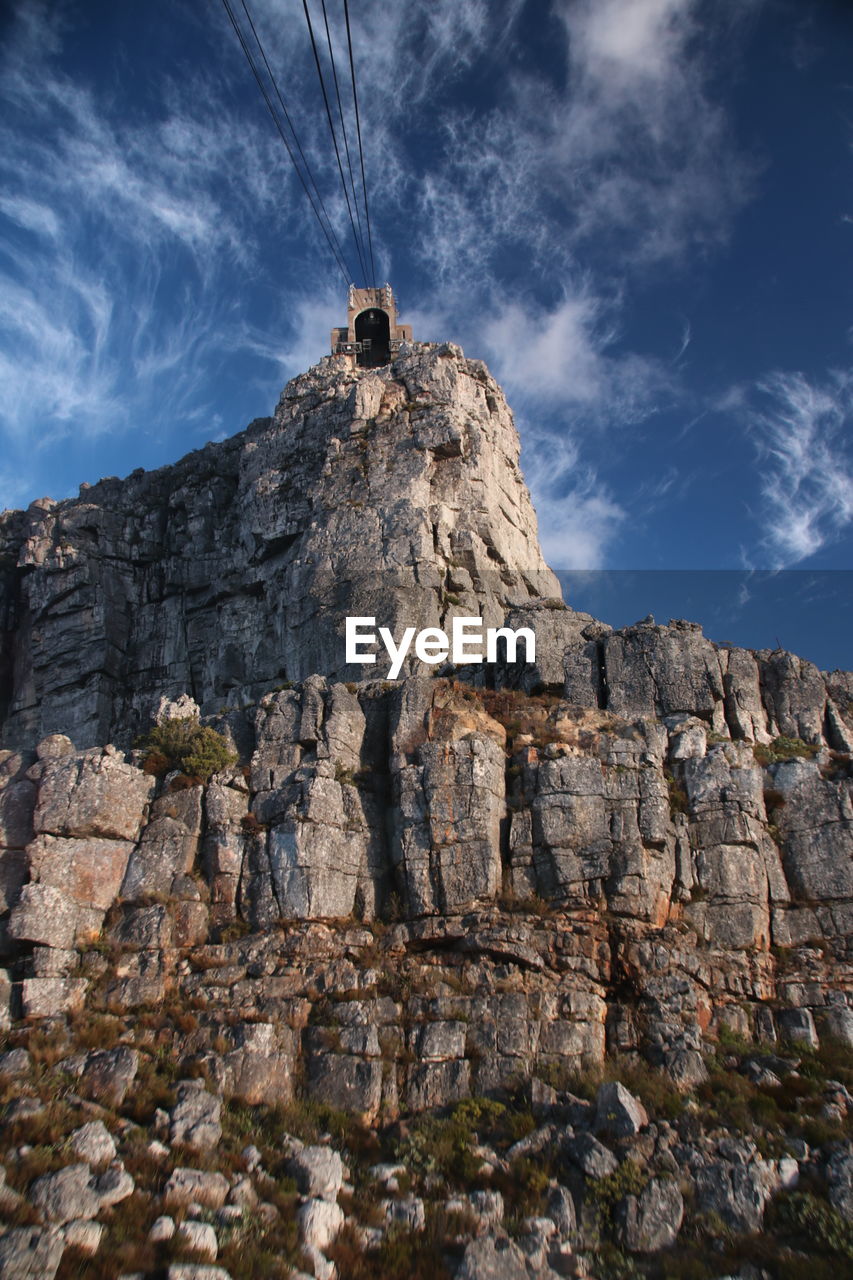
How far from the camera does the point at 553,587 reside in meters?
47.7

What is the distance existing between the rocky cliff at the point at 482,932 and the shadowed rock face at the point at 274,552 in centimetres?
477

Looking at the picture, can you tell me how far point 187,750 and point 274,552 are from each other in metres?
20.4

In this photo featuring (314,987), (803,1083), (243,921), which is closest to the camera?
(803,1083)

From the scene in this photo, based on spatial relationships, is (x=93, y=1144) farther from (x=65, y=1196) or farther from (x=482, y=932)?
(x=482, y=932)

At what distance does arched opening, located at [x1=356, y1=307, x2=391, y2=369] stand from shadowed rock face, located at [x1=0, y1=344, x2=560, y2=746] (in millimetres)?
6598

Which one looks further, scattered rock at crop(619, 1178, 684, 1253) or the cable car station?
the cable car station

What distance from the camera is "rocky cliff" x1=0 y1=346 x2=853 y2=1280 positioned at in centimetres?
1723

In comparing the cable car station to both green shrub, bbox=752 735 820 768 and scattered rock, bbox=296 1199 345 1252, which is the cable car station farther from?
scattered rock, bbox=296 1199 345 1252

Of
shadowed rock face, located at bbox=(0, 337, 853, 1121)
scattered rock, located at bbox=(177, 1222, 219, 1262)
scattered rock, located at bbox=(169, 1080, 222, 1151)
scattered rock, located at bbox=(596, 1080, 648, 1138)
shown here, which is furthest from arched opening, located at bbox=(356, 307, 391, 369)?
scattered rock, located at bbox=(177, 1222, 219, 1262)

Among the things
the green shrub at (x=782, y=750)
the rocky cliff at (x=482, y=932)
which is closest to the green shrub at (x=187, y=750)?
the rocky cliff at (x=482, y=932)

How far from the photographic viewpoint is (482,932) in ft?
73.2

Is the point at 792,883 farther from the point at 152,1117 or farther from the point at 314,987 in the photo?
the point at 152,1117

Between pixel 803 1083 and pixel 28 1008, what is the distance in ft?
52.4

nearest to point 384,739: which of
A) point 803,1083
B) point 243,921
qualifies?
point 243,921
